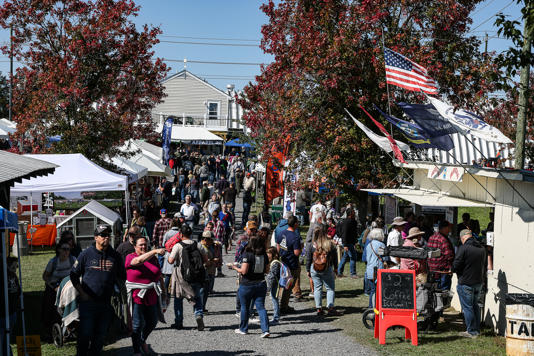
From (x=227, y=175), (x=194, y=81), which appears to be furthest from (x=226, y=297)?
(x=194, y=81)

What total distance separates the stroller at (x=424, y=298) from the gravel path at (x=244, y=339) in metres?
1.06

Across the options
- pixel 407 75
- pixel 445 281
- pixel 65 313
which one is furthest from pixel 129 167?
pixel 65 313

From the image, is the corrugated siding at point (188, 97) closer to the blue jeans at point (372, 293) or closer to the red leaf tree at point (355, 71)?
the red leaf tree at point (355, 71)

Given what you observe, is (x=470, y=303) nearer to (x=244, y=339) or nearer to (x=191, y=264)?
(x=244, y=339)

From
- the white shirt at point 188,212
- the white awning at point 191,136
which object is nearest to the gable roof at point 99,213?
the white shirt at point 188,212

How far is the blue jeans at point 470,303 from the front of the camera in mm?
10664

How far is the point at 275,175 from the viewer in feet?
69.0

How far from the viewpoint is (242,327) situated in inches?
419

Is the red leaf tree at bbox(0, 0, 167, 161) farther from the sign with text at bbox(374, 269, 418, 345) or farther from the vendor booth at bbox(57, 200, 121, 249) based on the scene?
the sign with text at bbox(374, 269, 418, 345)

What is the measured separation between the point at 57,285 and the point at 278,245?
15.7 feet

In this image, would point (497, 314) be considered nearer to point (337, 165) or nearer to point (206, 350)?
point (206, 350)

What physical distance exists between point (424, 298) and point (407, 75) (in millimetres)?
5753

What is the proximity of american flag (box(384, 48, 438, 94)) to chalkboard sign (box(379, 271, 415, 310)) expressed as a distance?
17.5ft

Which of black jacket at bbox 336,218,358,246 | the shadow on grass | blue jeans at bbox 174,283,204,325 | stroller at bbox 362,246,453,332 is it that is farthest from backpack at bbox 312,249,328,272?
black jacket at bbox 336,218,358,246
